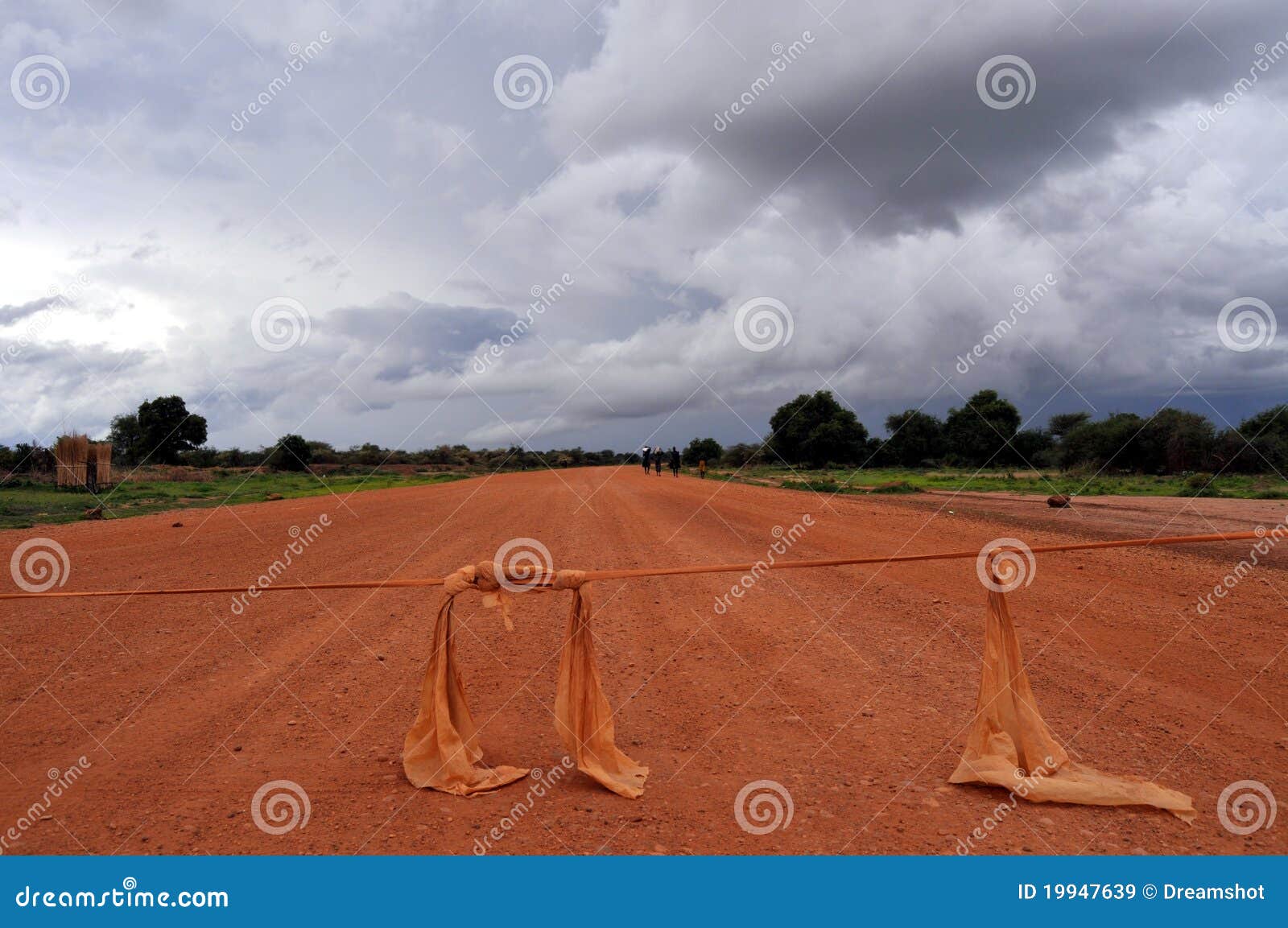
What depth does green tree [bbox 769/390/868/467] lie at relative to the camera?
5634 cm

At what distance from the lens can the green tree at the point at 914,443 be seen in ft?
195

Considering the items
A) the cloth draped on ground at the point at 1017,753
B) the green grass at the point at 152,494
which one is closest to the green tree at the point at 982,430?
the green grass at the point at 152,494

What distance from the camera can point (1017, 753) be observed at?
384cm

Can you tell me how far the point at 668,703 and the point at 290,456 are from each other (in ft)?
157

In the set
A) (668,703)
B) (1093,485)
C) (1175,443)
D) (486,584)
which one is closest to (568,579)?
(486,584)

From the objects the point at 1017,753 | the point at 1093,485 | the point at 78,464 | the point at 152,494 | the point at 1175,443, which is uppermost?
the point at 1175,443

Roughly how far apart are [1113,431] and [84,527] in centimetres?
4139

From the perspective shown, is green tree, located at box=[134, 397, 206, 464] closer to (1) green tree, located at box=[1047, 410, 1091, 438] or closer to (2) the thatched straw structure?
(2) the thatched straw structure

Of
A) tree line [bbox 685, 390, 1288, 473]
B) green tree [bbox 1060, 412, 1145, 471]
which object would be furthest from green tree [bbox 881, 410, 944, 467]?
green tree [bbox 1060, 412, 1145, 471]

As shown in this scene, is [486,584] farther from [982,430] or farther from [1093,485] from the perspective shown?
[982,430]

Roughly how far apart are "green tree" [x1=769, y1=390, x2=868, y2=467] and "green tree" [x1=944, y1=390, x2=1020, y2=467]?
23.5 feet

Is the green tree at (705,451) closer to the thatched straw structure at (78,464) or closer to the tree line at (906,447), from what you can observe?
the tree line at (906,447)

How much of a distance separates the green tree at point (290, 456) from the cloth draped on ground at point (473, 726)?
44011 mm

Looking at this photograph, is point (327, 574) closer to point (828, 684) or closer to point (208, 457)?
point (828, 684)
